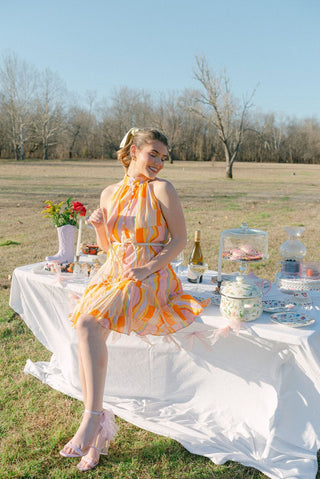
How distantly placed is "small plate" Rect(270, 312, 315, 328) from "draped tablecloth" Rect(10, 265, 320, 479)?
0.03m

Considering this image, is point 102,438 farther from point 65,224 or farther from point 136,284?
point 65,224

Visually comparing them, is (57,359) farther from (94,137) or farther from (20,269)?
(94,137)

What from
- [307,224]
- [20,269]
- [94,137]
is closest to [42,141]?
[94,137]

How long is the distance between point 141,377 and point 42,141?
163 ft

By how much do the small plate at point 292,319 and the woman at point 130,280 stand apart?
0.37 m

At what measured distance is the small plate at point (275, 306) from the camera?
84.4 inches

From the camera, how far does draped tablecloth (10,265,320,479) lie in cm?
192

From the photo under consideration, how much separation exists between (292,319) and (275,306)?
196 mm

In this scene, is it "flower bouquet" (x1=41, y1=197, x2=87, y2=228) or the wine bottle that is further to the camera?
"flower bouquet" (x1=41, y1=197, x2=87, y2=228)

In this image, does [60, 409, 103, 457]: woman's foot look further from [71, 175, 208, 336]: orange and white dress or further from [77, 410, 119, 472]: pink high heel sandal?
[71, 175, 208, 336]: orange and white dress

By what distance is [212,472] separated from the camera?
204 centimetres

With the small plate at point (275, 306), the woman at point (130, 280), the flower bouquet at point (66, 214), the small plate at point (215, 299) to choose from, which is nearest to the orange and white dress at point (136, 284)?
the woman at point (130, 280)

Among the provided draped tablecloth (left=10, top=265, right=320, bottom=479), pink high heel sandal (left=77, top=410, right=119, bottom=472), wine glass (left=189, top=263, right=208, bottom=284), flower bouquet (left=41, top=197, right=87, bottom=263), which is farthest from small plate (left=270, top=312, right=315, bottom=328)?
flower bouquet (left=41, top=197, right=87, bottom=263)

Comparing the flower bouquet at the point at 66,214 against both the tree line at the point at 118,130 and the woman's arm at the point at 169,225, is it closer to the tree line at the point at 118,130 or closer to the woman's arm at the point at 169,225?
the woman's arm at the point at 169,225
